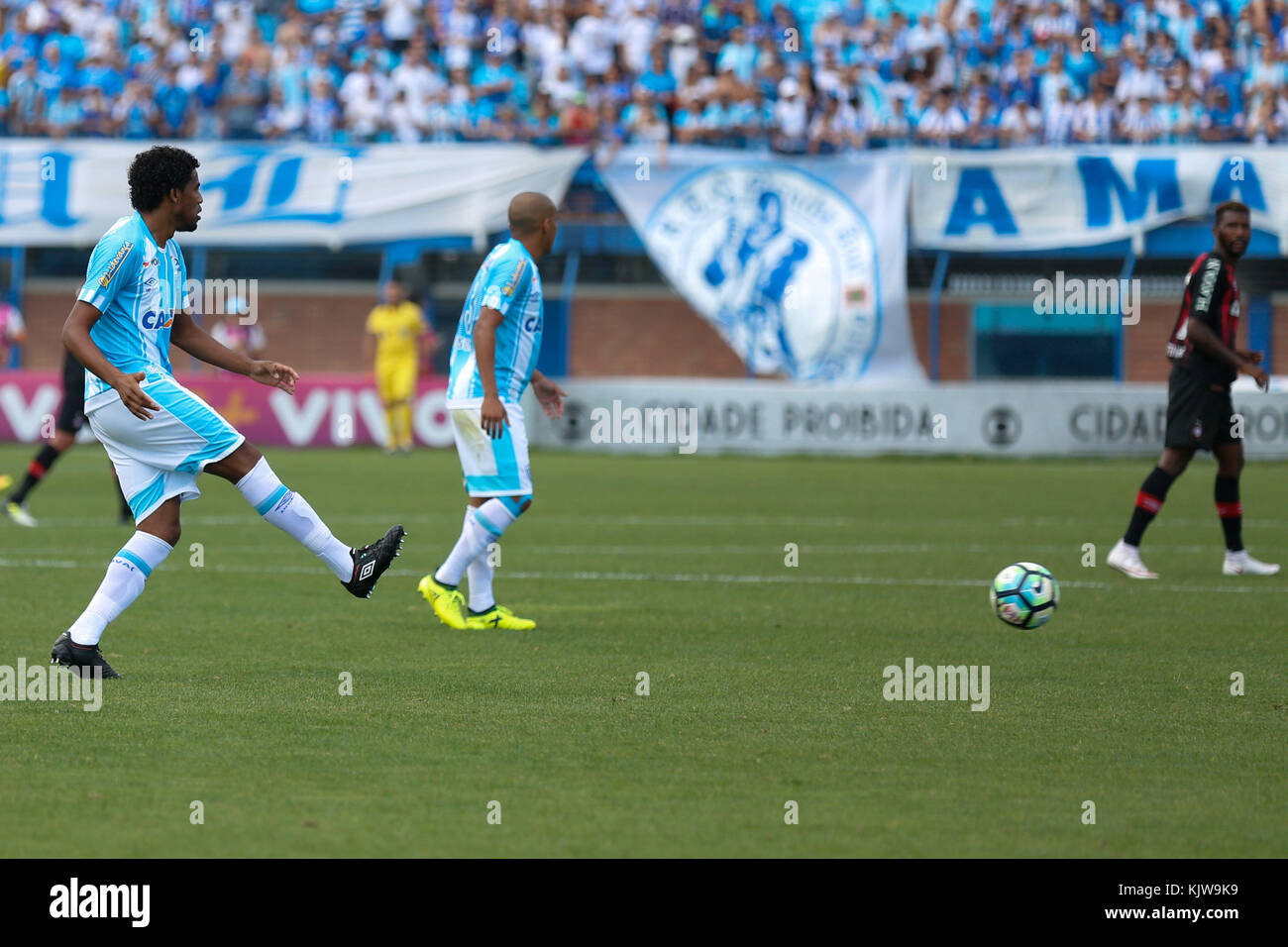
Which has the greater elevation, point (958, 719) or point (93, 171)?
point (93, 171)

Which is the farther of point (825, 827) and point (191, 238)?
point (191, 238)

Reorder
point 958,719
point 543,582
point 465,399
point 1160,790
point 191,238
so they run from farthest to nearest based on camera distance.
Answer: point 191,238 → point 543,582 → point 465,399 → point 958,719 → point 1160,790

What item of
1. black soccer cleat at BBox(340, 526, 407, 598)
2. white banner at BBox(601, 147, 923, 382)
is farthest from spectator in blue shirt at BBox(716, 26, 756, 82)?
black soccer cleat at BBox(340, 526, 407, 598)

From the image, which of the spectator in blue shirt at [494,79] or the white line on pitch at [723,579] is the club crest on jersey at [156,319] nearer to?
the white line on pitch at [723,579]

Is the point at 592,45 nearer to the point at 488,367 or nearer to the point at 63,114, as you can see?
the point at 63,114

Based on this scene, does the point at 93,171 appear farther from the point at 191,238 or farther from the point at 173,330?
the point at 173,330

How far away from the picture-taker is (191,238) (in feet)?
85.9

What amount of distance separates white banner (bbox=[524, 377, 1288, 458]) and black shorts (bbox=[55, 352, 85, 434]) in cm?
1082

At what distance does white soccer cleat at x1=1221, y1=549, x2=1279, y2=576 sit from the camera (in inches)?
473

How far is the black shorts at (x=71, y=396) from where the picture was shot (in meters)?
13.4

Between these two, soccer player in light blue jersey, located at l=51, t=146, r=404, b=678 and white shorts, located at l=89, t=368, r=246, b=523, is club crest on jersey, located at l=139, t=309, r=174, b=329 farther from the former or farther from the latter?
white shorts, located at l=89, t=368, r=246, b=523
